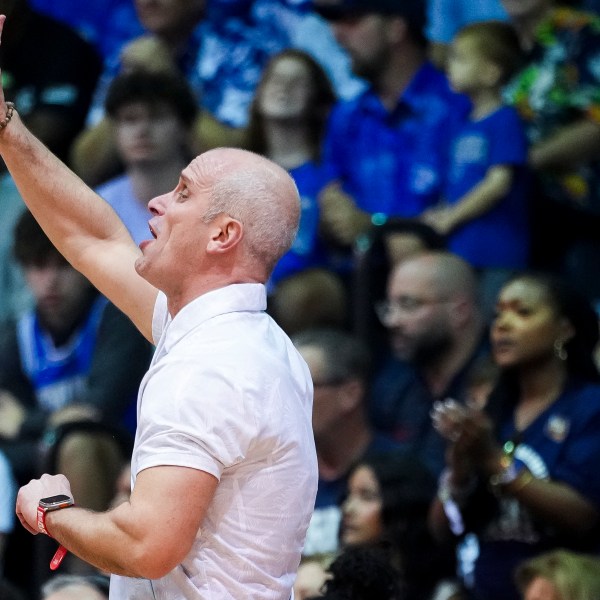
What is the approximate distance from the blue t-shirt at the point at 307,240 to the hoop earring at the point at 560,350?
115 centimetres

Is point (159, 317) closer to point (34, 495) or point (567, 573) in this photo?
point (34, 495)

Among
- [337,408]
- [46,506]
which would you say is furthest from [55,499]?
[337,408]

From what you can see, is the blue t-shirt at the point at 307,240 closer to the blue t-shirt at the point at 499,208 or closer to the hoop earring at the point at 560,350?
the blue t-shirt at the point at 499,208

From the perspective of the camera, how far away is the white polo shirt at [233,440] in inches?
65.9

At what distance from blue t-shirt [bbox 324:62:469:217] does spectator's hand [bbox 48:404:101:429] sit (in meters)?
1.29

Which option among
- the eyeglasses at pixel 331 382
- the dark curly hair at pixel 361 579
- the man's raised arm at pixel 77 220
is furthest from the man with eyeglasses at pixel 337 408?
the man's raised arm at pixel 77 220

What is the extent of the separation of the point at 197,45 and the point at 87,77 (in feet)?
1.66

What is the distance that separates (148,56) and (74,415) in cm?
152

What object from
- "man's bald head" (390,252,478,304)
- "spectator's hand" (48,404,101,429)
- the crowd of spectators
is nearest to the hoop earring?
the crowd of spectators

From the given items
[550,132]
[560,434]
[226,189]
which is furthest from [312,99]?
[226,189]

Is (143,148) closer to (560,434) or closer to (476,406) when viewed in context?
(476,406)

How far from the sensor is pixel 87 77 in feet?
17.6

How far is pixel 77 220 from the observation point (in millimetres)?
2209

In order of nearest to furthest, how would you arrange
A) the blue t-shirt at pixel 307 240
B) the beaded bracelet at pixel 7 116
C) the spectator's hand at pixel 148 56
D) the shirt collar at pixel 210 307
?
the shirt collar at pixel 210 307 < the beaded bracelet at pixel 7 116 < the blue t-shirt at pixel 307 240 < the spectator's hand at pixel 148 56
